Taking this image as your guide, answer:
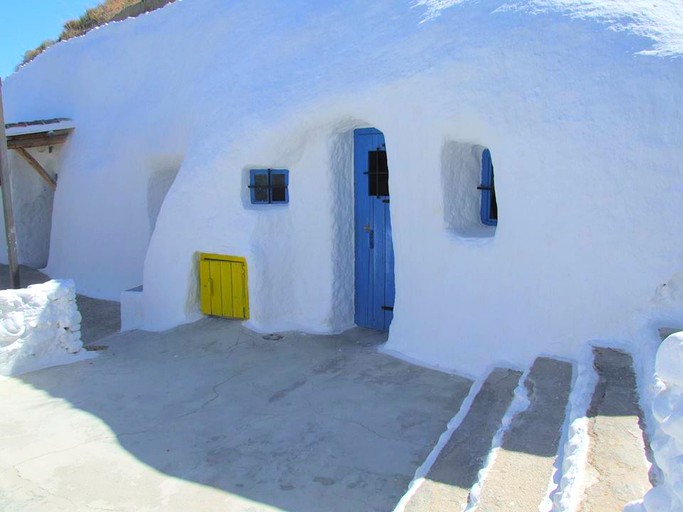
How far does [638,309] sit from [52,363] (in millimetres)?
5231

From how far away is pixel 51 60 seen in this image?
10625 mm

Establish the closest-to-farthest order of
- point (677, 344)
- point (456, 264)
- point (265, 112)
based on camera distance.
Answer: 1. point (677, 344)
2. point (456, 264)
3. point (265, 112)

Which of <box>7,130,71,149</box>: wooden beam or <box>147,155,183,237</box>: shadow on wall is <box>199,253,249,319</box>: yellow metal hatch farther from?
<box>7,130,71,149</box>: wooden beam

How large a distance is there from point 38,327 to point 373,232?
11.2ft

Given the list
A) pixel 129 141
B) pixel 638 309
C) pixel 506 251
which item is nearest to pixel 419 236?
pixel 506 251

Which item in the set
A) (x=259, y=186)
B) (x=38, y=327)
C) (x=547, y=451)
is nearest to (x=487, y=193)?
(x=259, y=186)

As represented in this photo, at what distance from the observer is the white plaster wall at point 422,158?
417cm

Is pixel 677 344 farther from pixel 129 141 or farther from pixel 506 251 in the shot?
pixel 129 141

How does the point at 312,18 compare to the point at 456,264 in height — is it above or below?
above

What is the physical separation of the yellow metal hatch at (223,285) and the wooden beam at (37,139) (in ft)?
13.9

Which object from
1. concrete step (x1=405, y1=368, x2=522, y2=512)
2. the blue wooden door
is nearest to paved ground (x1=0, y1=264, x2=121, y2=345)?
the blue wooden door

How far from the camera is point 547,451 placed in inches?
125

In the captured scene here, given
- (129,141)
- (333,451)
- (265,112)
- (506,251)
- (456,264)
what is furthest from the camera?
(129,141)

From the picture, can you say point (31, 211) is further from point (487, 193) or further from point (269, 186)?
point (487, 193)
